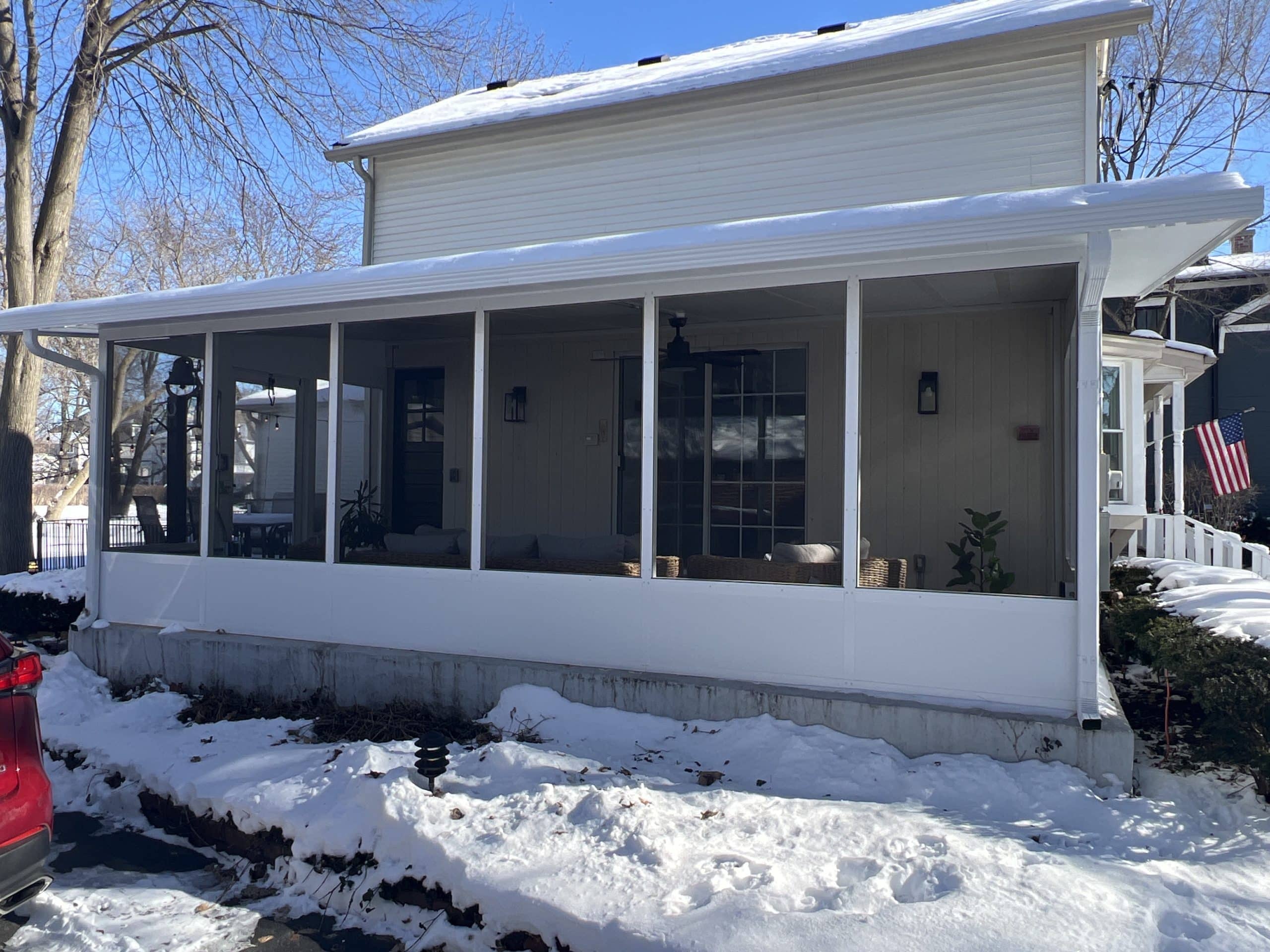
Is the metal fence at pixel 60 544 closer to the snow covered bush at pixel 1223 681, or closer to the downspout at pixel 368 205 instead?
the downspout at pixel 368 205

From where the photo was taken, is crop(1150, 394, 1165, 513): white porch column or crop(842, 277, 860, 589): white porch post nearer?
crop(842, 277, 860, 589): white porch post

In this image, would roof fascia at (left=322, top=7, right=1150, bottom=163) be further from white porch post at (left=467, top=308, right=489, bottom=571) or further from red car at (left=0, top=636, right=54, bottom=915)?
red car at (left=0, top=636, right=54, bottom=915)

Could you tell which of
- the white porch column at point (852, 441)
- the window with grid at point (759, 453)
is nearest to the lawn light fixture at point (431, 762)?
the white porch column at point (852, 441)

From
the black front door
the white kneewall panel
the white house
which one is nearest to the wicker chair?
the white house

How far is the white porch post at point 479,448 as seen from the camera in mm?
6129

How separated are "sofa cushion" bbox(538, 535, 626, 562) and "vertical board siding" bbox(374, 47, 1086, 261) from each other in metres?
3.22

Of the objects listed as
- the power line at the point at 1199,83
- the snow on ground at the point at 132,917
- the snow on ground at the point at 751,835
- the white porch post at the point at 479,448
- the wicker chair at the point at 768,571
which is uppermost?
the power line at the point at 1199,83

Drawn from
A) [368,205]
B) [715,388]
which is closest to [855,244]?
[715,388]

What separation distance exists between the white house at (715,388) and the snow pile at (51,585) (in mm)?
1317

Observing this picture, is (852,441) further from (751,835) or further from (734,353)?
(734,353)

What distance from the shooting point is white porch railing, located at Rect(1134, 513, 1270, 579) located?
8.74 metres

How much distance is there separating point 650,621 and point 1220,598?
3.38 metres

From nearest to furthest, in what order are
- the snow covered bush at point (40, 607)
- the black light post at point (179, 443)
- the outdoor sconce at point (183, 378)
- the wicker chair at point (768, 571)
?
the wicker chair at point (768, 571)
the black light post at point (179, 443)
the outdoor sconce at point (183, 378)
the snow covered bush at point (40, 607)

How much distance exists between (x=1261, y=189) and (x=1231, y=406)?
1503 cm
